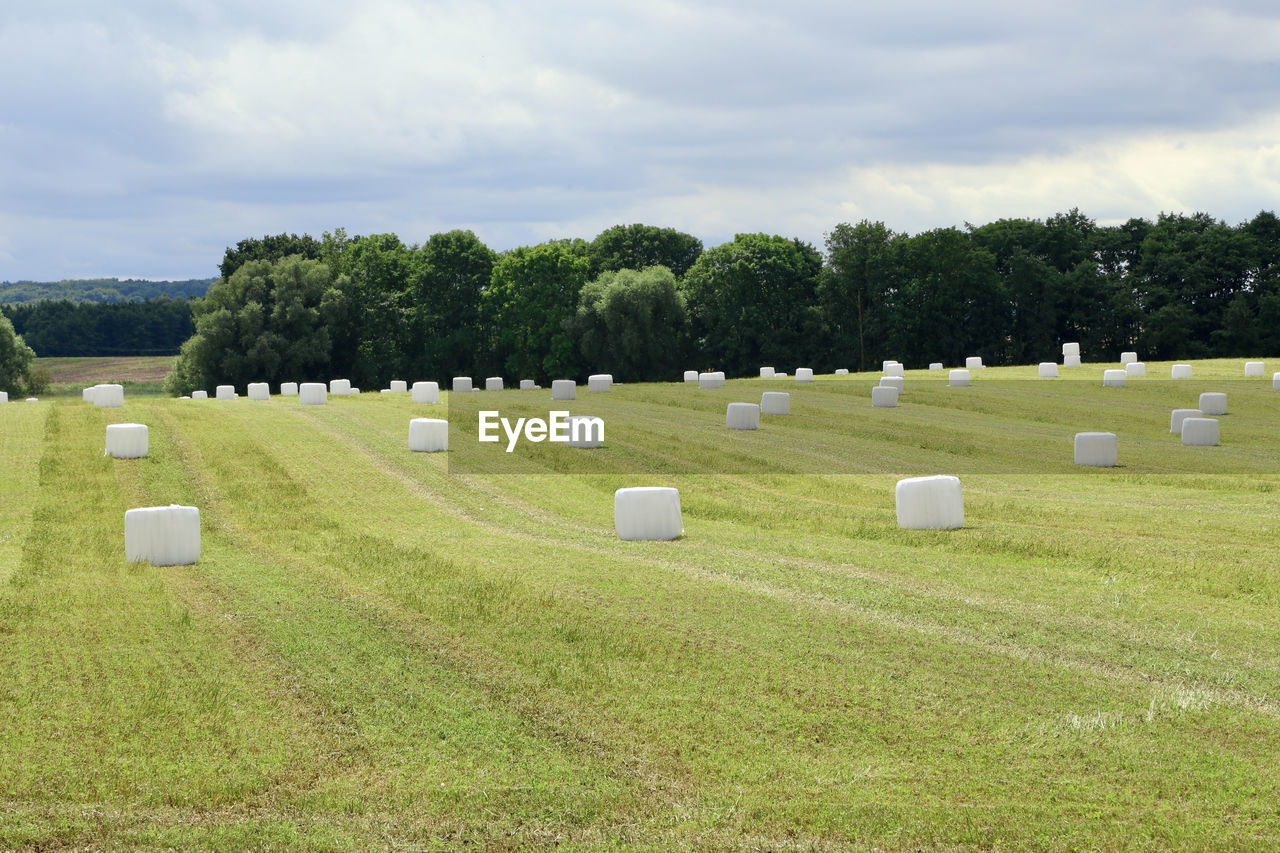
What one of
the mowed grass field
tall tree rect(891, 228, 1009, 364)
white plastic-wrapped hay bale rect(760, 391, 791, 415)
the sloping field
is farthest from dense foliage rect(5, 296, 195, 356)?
the mowed grass field

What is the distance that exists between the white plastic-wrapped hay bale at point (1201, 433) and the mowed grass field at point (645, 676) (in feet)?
37.9

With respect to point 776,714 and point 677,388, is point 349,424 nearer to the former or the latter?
point 677,388

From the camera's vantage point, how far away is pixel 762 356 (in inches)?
4518

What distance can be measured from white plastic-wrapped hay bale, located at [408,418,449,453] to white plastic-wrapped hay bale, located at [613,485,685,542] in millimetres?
15432

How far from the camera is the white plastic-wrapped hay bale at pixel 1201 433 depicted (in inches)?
1591

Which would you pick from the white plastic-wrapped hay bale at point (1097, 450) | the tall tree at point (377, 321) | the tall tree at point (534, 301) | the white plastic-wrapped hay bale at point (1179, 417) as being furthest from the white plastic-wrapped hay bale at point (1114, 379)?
the tall tree at point (377, 321)

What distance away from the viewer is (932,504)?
2386 centimetres

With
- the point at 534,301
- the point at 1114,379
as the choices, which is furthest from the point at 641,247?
the point at 1114,379

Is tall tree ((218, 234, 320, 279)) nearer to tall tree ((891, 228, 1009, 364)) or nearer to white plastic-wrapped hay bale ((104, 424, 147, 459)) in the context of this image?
tall tree ((891, 228, 1009, 364))

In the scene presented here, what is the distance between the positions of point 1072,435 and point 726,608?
3146 centimetres

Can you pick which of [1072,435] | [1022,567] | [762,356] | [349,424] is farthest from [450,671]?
[762,356]

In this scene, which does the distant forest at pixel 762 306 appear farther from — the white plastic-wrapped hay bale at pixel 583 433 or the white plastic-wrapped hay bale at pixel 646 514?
the white plastic-wrapped hay bale at pixel 646 514

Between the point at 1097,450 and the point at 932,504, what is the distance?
47.5 ft

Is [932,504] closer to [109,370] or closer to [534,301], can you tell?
[534,301]
